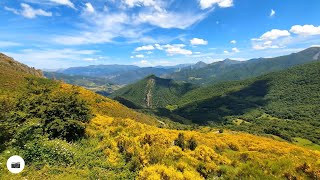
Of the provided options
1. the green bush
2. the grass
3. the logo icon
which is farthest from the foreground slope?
the grass

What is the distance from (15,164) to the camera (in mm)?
12094

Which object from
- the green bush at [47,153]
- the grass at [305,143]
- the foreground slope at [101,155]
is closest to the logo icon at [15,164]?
the foreground slope at [101,155]

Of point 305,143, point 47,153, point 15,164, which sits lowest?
point 305,143

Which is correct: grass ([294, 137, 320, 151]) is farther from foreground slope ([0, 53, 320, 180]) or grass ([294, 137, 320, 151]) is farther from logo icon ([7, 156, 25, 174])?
logo icon ([7, 156, 25, 174])

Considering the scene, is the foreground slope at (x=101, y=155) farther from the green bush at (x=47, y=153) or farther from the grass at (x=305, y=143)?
the grass at (x=305, y=143)

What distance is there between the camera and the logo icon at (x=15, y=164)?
11.7 m

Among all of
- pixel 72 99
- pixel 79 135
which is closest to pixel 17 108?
pixel 72 99

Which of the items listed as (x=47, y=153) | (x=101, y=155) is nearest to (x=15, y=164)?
(x=47, y=153)

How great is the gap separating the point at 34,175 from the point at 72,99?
10.0 m

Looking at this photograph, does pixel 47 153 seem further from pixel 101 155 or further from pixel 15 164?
pixel 101 155

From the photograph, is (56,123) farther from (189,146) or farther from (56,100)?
(189,146)

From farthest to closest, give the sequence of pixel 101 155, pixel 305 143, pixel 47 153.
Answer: pixel 305 143, pixel 101 155, pixel 47 153

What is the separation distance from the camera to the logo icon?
1171cm

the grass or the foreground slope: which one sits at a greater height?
the foreground slope
